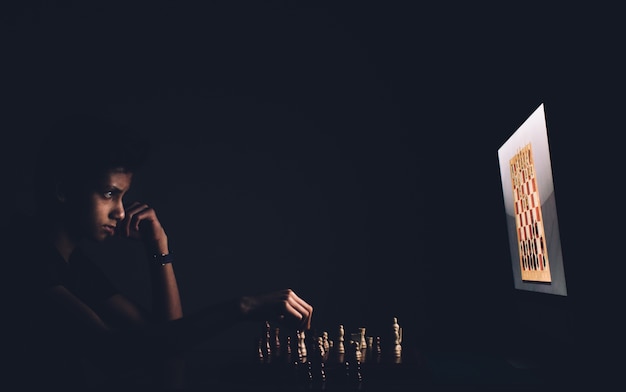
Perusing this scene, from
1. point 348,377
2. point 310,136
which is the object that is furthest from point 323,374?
point 310,136

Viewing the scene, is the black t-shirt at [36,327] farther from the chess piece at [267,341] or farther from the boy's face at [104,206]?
the chess piece at [267,341]

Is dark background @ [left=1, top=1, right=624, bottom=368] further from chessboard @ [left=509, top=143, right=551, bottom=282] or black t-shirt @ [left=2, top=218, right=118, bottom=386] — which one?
black t-shirt @ [left=2, top=218, right=118, bottom=386]

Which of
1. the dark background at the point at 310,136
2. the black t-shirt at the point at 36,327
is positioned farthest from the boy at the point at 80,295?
the dark background at the point at 310,136

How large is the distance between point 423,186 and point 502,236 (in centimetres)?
41

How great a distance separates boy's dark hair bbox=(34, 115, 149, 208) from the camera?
6.37ft

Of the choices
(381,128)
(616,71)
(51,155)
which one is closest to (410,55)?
(381,128)

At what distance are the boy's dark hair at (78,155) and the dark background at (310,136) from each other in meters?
0.85

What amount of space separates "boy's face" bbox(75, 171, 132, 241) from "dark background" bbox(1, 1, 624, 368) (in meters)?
0.80

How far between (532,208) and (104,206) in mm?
1402

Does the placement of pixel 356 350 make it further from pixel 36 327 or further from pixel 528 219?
pixel 36 327

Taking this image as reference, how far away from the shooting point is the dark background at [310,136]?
2688 mm

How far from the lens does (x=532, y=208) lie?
188cm

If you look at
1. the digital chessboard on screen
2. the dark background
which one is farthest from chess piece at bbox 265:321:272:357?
the digital chessboard on screen

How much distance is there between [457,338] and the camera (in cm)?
263
